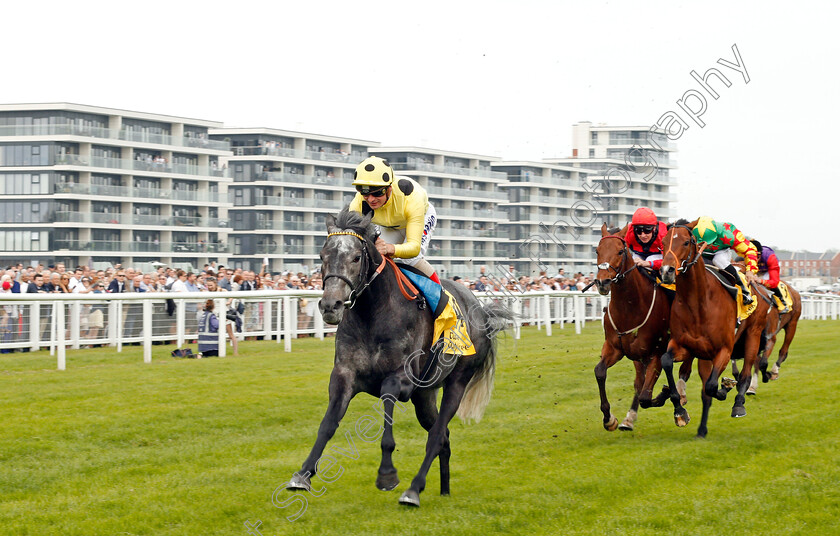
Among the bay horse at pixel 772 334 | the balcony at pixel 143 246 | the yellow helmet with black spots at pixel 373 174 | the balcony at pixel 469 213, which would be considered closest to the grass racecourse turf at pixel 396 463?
the bay horse at pixel 772 334

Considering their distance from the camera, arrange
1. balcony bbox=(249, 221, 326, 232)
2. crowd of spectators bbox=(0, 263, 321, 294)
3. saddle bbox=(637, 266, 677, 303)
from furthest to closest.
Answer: balcony bbox=(249, 221, 326, 232), crowd of spectators bbox=(0, 263, 321, 294), saddle bbox=(637, 266, 677, 303)

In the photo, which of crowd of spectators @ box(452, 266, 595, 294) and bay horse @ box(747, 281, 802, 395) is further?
crowd of spectators @ box(452, 266, 595, 294)

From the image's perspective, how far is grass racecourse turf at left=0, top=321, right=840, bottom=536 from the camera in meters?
5.00

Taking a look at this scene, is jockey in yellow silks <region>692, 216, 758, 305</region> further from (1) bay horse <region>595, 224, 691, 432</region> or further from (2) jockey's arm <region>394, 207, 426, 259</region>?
(2) jockey's arm <region>394, 207, 426, 259</region>

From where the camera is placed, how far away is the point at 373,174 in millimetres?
5266

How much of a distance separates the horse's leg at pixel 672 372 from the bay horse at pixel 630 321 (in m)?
0.13

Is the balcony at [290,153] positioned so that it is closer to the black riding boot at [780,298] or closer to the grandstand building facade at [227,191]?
the grandstand building facade at [227,191]

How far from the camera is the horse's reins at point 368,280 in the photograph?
→ 4707 mm

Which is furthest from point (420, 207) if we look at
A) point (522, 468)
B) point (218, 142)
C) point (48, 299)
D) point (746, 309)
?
point (218, 142)

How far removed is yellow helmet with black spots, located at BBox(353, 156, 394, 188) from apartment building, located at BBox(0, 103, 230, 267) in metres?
50.0

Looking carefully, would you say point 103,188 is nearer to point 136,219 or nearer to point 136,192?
point 136,192

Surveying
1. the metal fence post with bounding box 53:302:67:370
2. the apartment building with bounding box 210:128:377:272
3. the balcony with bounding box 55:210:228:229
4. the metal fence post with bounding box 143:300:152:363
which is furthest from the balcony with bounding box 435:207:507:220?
the metal fence post with bounding box 53:302:67:370

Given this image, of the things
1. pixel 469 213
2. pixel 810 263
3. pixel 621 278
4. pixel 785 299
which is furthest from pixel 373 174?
pixel 810 263

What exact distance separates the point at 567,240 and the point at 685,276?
247 feet
